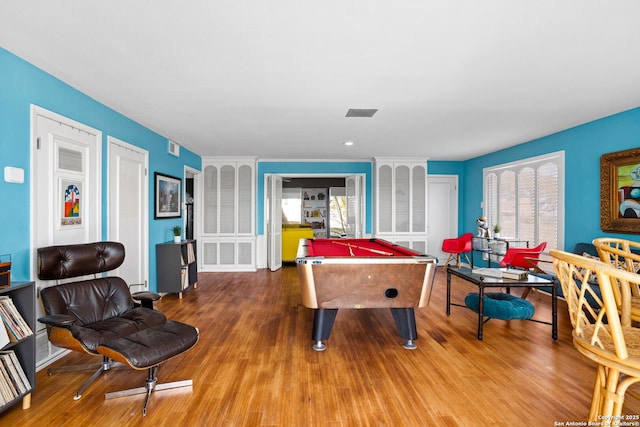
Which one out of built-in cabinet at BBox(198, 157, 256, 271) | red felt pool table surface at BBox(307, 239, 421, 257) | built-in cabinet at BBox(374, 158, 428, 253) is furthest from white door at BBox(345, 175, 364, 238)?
red felt pool table surface at BBox(307, 239, 421, 257)

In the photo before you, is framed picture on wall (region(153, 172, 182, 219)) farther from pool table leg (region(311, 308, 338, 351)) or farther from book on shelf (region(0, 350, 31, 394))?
pool table leg (region(311, 308, 338, 351))

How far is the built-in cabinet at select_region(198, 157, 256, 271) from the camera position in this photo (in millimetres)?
6809

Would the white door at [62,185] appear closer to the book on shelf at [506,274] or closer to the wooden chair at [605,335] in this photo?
the wooden chair at [605,335]

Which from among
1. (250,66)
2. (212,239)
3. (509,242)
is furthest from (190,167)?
(509,242)

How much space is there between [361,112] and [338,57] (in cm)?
142

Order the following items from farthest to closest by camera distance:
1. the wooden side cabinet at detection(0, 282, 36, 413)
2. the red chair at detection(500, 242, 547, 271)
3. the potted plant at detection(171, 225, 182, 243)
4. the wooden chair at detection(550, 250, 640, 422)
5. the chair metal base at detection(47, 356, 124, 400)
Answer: the potted plant at detection(171, 225, 182, 243) < the red chair at detection(500, 242, 547, 271) < the chair metal base at detection(47, 356, 124, 400) < the wooden side cabinet at detection(0, 282, 36, 413) < the wooden chair at detection(550, 250, 640, 422)

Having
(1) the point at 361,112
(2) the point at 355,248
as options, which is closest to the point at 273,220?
(2) the point at 355,248

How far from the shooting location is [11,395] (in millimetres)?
1996

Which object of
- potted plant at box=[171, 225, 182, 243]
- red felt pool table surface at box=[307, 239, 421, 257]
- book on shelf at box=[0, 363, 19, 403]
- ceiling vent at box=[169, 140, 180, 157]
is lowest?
book on shelf at box=[0, 363, 19, 403]

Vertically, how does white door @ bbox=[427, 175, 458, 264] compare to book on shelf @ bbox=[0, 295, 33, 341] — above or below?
above

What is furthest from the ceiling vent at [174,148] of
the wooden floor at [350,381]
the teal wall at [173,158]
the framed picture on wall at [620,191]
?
the framed picture on wall at [620,191]

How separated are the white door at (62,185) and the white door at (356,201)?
4.87 meters

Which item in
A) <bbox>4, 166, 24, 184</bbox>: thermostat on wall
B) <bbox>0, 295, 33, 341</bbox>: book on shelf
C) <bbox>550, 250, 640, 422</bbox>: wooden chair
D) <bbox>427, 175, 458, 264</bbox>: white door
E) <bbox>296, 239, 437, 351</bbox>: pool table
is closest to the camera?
<bbox>550, 250, 640, 422</bbox>: wooden chair

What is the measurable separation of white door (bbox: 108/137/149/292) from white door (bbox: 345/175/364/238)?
4.15 meters
